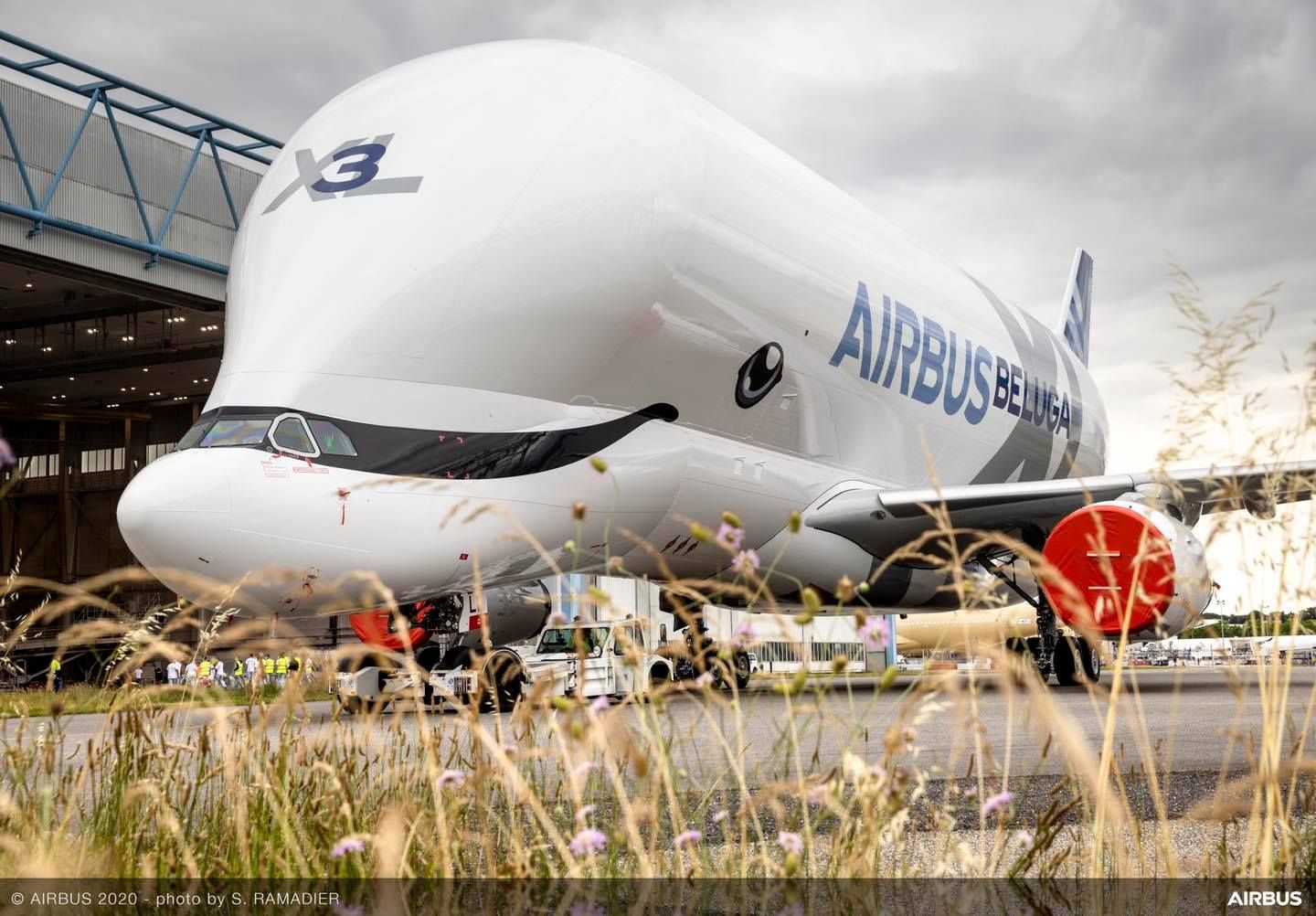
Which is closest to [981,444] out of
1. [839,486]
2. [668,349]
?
[839,486]

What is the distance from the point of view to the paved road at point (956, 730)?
65.9 inches

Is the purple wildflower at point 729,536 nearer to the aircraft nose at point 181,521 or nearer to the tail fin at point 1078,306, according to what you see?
the aircraft nose at point 181,521

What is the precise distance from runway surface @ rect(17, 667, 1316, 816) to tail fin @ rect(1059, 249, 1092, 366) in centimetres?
1013

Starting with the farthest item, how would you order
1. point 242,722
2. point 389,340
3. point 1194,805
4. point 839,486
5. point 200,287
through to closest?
point 200,287 → point 839,486 → point 389,340 → point 1194,805 → point 242,722

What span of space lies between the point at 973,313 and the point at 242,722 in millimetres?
10862

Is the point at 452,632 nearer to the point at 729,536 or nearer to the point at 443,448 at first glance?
the point at 443,448

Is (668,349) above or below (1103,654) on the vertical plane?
above

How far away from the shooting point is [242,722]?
104 inches

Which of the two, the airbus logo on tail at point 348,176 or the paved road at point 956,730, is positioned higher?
the airbus logo on tail at point 348,176

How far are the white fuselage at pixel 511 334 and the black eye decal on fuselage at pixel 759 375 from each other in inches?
0.8

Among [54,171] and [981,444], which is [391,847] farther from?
[54,171]

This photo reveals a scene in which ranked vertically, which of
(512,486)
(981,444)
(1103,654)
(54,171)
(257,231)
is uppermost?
(54,171)

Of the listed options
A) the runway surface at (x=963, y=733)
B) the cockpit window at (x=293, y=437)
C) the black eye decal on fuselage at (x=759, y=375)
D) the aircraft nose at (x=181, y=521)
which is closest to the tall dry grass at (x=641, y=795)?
A: the runway surface at (x=963, y=733)

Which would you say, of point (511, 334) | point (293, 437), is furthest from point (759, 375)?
point (293, 437)
